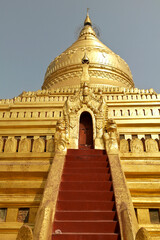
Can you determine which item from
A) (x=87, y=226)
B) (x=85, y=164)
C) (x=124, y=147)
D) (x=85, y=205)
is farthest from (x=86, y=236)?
(x=124, y=147)

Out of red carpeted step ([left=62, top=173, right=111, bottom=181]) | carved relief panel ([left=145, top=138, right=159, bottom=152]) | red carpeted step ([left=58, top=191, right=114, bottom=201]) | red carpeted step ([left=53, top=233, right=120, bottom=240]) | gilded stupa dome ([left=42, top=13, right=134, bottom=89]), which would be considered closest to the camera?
red carpeted step ([left=53, top=233, right=120, bottom=240])

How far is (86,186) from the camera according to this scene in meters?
6.18

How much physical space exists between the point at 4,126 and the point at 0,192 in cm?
803

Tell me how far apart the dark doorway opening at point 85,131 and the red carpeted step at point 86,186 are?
11.5 ft

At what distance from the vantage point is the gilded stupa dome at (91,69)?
23109 mm

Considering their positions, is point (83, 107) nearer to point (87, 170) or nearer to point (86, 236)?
point (87, 170)

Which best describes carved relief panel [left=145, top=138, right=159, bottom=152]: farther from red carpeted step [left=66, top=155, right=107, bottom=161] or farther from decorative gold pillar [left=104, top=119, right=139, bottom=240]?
red carpeted step [left=66, top=155, right=107, bottom=161]

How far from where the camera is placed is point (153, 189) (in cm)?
688

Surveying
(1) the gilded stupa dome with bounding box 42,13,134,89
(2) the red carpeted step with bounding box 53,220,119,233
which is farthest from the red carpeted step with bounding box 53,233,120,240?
(1) the gilded stupa dome with bounding box 42,13,134,89

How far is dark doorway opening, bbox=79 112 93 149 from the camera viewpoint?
9.99 m

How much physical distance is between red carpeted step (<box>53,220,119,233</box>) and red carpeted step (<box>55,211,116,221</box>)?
0.19 metres

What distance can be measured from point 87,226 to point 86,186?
1361 mm

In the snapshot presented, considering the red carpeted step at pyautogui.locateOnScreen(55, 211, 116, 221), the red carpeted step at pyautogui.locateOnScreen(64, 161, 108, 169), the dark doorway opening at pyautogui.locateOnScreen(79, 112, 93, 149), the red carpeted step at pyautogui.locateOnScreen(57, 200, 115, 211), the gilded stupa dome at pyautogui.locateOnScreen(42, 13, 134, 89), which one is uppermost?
the gilded stupa dome at pyautogui.locateOnScreen(42, 13, 134, 89)

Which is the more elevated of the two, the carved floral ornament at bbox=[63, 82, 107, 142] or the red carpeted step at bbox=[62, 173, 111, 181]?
the carved floral ornament at bbox=[63, 82, 107, 142]
